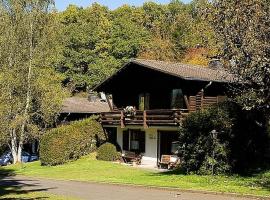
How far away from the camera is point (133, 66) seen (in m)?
39.2

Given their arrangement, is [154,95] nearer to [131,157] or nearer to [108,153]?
[131,157]

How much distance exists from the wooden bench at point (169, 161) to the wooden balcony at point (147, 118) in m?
2.22

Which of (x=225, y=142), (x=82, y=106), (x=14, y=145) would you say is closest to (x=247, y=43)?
(x=225, y=142)

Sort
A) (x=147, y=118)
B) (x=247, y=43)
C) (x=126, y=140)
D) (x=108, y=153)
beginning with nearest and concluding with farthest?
1. (x=247, y=43)
2. (x=147, y=118)
3. (x=108, y=153)
4. (x=126, y=140)

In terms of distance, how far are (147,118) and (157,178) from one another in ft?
36.2

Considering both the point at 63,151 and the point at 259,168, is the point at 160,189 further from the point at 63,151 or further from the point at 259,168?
the point at 63,151

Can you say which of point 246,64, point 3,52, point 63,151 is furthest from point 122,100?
point 246,64

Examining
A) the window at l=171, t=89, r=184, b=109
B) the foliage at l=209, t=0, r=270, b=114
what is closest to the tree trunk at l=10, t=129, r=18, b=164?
the window at l=171, t=89, r=184, b=109

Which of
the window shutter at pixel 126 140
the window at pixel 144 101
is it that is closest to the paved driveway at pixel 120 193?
the window at pixel 144 101

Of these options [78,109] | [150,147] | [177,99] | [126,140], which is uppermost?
[78,109]

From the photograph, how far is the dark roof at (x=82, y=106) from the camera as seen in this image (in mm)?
54219

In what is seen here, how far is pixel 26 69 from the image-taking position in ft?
141

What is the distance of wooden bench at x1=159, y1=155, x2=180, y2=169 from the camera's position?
32703 millimetres

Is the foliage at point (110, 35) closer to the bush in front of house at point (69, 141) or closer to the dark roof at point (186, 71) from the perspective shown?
the bush in front of house at point (69, 141)
